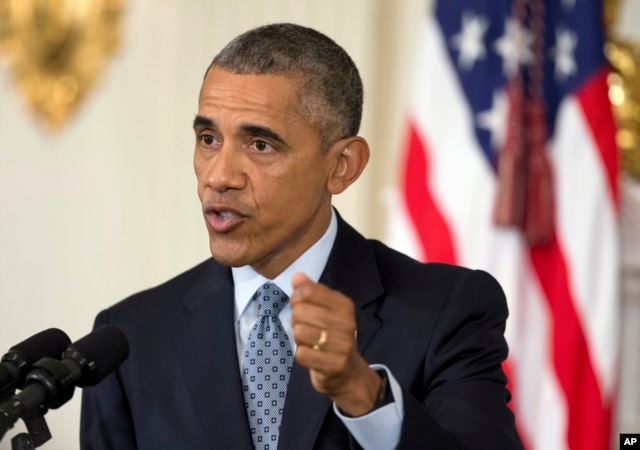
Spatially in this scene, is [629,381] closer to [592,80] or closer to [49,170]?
[592,80]

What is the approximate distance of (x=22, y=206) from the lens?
526cm

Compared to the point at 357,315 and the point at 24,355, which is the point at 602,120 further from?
the point at 24,355

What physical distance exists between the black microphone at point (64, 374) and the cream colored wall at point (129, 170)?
3065 millimetres

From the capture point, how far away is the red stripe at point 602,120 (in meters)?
4.32

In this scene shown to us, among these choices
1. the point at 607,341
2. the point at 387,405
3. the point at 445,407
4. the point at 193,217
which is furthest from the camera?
the point at 193,217

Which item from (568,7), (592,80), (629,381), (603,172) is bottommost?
(629,381)

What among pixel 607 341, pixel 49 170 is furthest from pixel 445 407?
pixel 49 170

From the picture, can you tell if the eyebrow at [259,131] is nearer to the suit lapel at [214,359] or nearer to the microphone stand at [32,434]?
Result: the suit lapel at [214,359]

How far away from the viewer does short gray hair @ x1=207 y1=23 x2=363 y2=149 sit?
239 centimetres

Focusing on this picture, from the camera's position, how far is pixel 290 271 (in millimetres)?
2504

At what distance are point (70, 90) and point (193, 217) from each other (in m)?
→ 0.74

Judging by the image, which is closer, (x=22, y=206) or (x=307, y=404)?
(x=307, y=404)

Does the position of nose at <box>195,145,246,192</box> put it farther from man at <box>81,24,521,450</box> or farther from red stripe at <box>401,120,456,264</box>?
red stripe at <box>401,120,456,264</box>

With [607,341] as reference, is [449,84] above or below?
above
